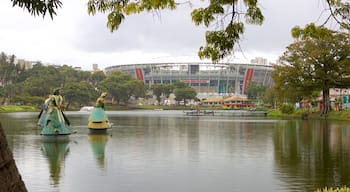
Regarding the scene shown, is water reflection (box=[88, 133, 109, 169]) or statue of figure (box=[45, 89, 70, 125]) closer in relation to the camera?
water reflection (box=[88, 133, 109, 169])

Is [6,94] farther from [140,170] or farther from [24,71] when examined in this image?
[140,170]

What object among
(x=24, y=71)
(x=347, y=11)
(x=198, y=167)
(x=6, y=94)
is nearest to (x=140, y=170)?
(x=198, y=167)

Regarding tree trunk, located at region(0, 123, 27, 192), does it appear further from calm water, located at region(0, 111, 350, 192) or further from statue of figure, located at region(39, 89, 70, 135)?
statue of figure, located at region(39, 89, 70, 135)

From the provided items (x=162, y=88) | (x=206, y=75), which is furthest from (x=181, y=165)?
(x=206, y=75)

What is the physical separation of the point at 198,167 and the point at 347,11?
22.4ft

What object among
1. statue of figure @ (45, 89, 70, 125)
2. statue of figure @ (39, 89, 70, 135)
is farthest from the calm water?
statue of figure @ (45, 89, 70, 125)

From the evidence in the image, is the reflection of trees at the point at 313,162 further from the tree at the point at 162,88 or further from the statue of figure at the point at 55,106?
the tree at the point at 162,88

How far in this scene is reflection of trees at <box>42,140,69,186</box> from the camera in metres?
11.4

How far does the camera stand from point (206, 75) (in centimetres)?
12306

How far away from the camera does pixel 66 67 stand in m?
101

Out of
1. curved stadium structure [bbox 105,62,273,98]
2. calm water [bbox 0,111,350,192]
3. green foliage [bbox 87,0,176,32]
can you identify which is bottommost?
calm water [bbox 0,111,350,192]

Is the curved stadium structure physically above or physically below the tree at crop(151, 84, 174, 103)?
above

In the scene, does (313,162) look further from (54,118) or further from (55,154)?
(54,118)

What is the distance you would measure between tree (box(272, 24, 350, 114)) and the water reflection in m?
24.4
